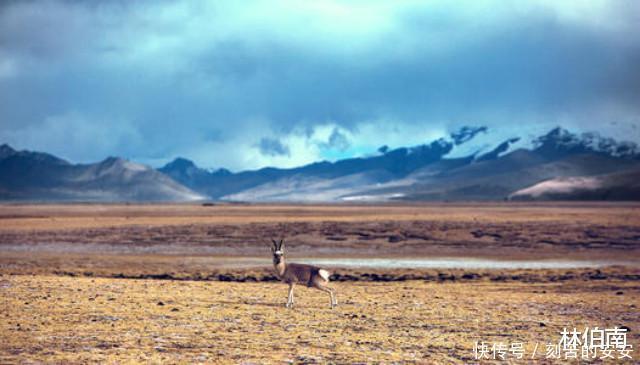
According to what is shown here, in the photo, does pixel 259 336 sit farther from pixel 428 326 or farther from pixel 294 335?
pixel 428 326

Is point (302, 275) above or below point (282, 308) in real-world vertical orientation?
above

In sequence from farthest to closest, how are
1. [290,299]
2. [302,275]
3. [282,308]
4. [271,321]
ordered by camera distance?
[290,299] < [302,275] < [282,308] < [271,321]

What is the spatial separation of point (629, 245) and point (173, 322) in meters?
38.3

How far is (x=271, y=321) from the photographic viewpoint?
16.6 meters

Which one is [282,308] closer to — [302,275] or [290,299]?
[290,299]

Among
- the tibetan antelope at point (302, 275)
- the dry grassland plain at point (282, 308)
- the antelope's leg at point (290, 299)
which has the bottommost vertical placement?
the dry grassland plain at point (282, 308)

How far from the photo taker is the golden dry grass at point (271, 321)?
13.1m

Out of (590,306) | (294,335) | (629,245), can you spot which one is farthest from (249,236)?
(294,335)

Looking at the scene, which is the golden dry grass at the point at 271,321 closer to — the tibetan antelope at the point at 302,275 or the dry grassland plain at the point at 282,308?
the dry grassland plain at the point at 282,308

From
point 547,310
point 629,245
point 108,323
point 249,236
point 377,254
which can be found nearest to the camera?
point 108,323

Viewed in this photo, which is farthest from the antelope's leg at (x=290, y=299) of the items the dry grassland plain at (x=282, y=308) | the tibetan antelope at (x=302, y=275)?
the dry grassland plain at (x=282, y=308)

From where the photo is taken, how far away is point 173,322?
16.1 m

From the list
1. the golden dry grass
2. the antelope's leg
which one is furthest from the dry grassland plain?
the antelope's leg

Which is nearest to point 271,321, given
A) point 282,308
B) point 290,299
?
point 282,308
